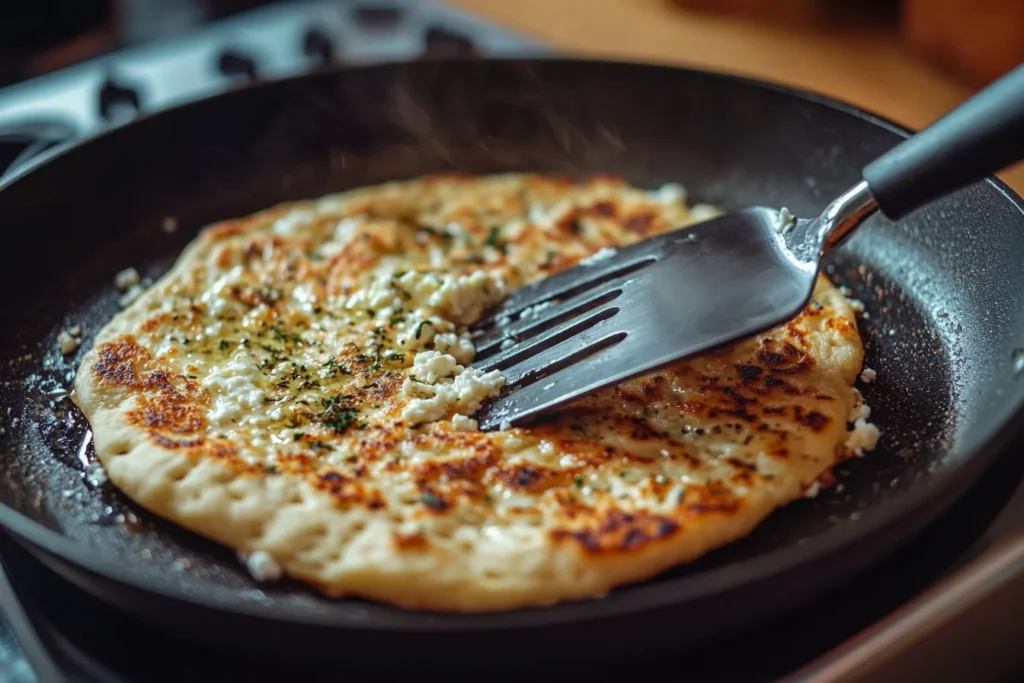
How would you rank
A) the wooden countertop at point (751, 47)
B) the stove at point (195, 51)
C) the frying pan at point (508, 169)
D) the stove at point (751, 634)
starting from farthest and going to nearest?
the wooden countertop at point (751, 47), the stove at point (195, 51), the stove at point (751, 634), the frying pan at point (508, 169)

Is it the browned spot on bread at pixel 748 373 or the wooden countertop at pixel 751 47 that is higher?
the wooden countertop at pixel 751 47

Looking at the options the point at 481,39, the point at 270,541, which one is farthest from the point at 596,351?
the point at 481,39

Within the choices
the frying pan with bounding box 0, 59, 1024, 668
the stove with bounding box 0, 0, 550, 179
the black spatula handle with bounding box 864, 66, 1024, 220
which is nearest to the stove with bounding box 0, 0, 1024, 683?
the frying pan with bounding box 0, 59, 1024, 668

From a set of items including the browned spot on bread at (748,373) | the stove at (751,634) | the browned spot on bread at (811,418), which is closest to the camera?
the stove at (751,634)

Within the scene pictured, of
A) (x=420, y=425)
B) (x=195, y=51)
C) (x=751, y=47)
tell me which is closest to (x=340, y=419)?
(x=420, y=425)

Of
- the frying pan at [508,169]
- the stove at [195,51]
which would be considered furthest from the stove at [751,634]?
the stove at [195,51]

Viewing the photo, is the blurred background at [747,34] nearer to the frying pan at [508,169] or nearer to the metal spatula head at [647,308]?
the frying pan at [508,169]
